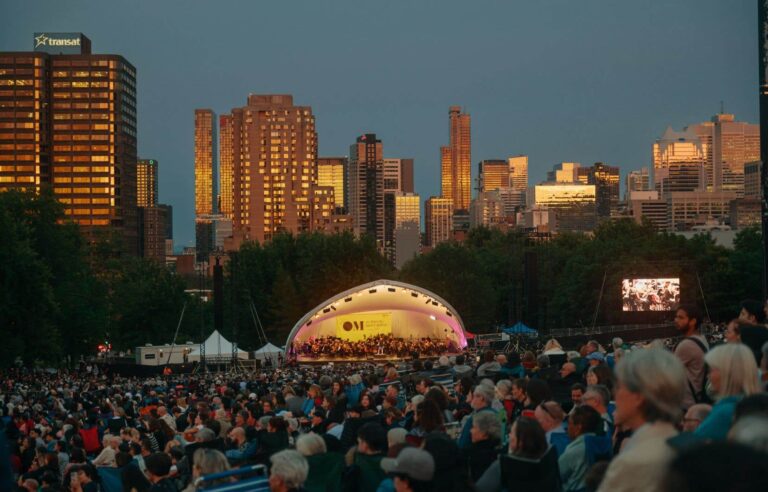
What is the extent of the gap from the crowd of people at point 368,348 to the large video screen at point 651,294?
817cm

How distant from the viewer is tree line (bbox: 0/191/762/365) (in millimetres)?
47188

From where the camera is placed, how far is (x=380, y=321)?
52.7m

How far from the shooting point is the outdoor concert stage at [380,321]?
166 feet

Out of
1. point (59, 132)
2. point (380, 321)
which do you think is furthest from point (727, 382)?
point (59, 132)

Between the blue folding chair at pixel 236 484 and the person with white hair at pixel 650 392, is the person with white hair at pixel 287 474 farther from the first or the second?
the person with white hair at pixel 650 392

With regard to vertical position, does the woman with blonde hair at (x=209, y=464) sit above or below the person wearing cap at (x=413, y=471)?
below

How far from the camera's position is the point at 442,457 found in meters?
6.04

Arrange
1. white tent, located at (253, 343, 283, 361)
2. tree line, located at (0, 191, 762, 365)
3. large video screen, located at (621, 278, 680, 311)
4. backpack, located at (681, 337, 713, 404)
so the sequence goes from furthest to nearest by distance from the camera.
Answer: white tent, located at (253, 343, 283, 361), large video screen, located at (621, 278, 680, 311), tree line, located at (0, 191, 762, 365), backpack, located at (681, 337, 713, 404)

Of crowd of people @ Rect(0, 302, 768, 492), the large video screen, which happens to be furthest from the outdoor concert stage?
crowd of people @ Rect(0, 302, 768, 492)

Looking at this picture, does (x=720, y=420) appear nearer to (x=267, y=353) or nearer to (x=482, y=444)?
(x=482, y=444)

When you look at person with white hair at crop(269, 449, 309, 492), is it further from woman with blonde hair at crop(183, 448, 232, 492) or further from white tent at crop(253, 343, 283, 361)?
white tent at crop(253, 343, 283, 361)

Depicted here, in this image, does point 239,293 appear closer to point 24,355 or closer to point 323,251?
point 323,251

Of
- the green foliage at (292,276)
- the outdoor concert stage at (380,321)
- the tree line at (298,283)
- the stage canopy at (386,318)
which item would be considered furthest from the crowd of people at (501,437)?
the green foliage at (292,276)

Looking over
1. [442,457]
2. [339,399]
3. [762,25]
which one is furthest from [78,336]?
[442,457]
